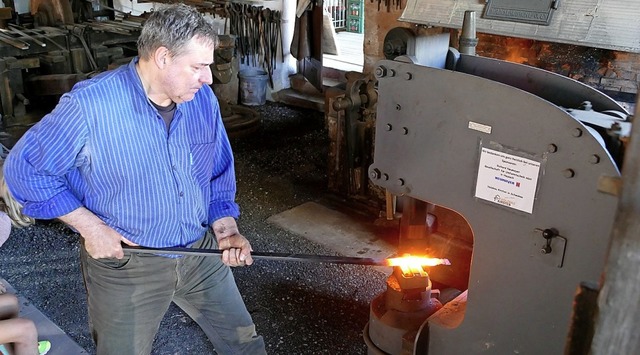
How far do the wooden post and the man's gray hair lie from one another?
56.4 inches

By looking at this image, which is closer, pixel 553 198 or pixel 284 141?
pixel 553 198

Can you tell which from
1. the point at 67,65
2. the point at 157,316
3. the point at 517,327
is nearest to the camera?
the point at 517,327

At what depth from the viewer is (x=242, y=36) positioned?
7133 millimetres

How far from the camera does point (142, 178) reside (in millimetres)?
1988

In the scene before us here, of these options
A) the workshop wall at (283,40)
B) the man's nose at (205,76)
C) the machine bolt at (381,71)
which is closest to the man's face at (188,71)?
the man's nose at (205,76)

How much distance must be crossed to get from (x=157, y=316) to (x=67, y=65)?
4.80 m

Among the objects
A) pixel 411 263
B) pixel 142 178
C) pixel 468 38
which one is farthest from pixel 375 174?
pixel 142 178

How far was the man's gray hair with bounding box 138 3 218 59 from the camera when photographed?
6.03 feet

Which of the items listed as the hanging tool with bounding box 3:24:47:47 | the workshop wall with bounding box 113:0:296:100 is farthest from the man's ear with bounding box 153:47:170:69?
the workshop wall with bounding box 113:0:296:100

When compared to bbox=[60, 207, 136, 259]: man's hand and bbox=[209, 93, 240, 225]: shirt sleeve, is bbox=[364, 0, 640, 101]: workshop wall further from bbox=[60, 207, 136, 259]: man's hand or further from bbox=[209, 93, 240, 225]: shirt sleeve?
bbox=[60, 207, 136, 259]: man's hand

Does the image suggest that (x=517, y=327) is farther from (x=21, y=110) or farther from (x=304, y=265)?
(x=21, y=110)

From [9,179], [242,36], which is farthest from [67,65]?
[9,179]

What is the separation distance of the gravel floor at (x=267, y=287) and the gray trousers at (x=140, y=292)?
819 mm

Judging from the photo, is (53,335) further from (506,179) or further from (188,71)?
(506,179)
